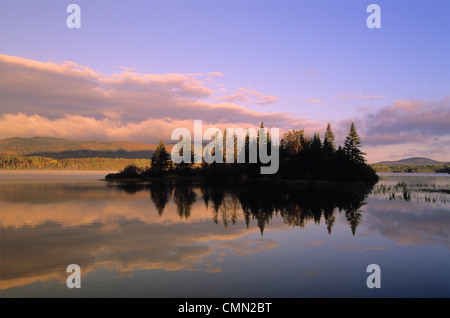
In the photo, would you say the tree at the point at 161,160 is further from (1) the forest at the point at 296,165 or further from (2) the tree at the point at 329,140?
(2) the tree at the point at 329,140

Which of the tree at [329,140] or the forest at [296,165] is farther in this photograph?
the tree at [329,140]

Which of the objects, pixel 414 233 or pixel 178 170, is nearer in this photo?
pixel 414 233

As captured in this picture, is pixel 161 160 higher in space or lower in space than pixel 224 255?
higher

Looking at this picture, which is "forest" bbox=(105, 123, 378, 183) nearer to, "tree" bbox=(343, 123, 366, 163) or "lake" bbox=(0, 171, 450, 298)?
"tree" bbox=(343, 123, 366, 163)

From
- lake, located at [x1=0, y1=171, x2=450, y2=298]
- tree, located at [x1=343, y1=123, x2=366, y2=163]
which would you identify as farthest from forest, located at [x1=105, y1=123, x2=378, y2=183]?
lake, located at [x1=0, y1=171, x2=450, y2=298]

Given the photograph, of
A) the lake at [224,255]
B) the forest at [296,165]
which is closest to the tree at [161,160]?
the forest at [296,165]

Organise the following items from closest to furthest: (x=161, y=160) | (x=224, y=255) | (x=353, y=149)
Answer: (x=224, y=255) < (x=353, y=149) < (x=161, y=160)

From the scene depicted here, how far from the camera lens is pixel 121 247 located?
1395 cm

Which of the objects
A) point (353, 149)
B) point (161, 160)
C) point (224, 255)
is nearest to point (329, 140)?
point (353, 149)

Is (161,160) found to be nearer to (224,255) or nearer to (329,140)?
(329,140)
